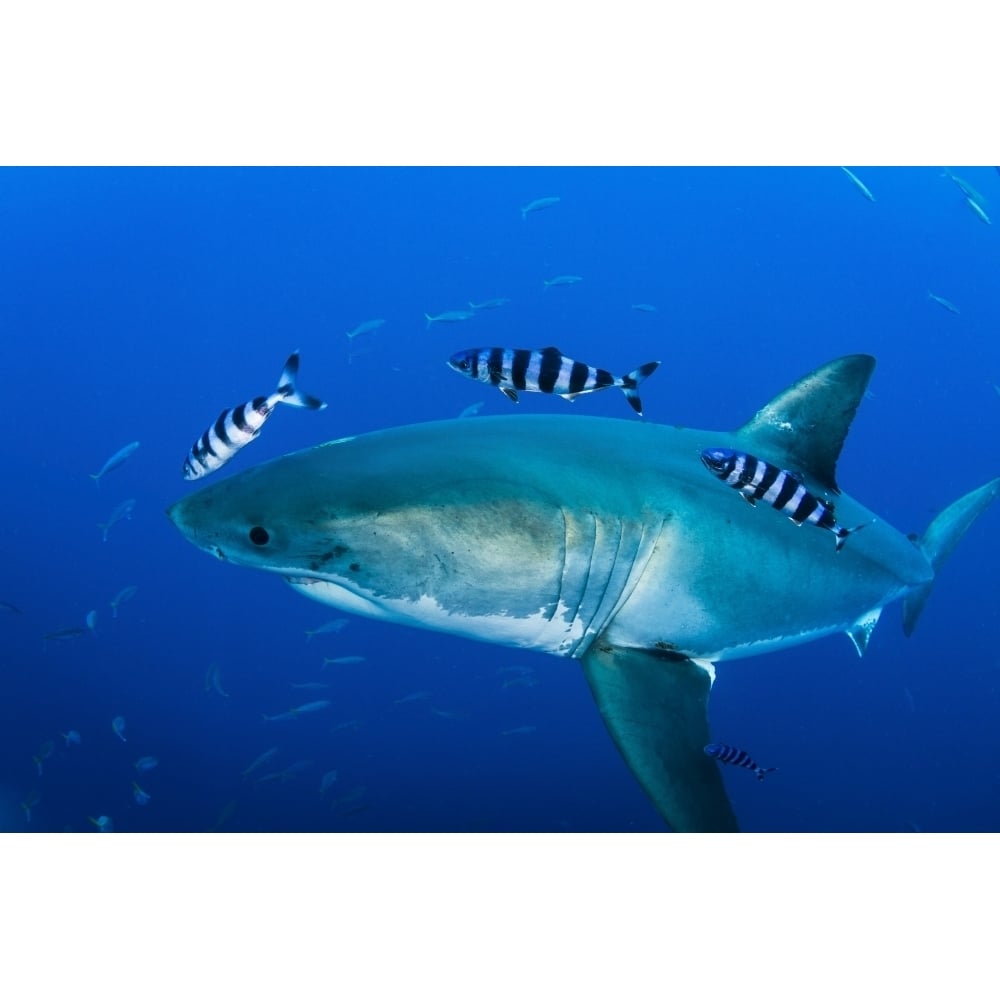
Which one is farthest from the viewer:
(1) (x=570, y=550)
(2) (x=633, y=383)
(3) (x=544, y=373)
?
(2) (x=633, y=383)

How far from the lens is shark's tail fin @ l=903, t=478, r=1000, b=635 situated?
4.64 metres

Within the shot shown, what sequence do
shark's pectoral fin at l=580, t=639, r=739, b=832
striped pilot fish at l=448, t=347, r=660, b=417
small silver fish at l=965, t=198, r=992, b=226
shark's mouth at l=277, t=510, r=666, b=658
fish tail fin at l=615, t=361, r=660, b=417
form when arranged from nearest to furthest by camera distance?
shark's mouth at l=277, t=510, r=666, b=658 < shark's pectoral fin at l=580, t=639, r=739, b=832 < striped pilot fish at l=448, t=347, r=660, b=417 < fish tail fin at l=615, t=361, r=660, b=417 < small silver fish at l=965, t=198, r=992, b=226

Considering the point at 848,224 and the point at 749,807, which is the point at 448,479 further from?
the point at 848,224

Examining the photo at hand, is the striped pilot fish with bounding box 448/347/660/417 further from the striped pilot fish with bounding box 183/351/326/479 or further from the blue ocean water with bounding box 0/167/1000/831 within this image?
the striped pilot fish with bounding box 183/351/326/479

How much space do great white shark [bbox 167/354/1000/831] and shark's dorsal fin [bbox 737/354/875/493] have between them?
365 millimetres

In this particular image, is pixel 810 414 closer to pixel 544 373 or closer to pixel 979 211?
pixel 544 373

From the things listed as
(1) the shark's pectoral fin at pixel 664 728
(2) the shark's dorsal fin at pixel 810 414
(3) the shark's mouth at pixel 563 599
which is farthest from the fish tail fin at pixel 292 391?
(2) the shark's dorsal fin at pixel 810 414

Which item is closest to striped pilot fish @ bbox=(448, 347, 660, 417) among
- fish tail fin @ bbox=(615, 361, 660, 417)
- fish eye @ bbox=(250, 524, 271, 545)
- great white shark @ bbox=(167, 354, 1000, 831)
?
fish tail fin @ bbox=(615, 361, 660, 417)

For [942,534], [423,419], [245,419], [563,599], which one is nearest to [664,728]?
[563,599]

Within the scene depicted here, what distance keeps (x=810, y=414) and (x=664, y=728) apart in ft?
6.18

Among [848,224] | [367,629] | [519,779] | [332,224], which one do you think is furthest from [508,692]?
[848,224]

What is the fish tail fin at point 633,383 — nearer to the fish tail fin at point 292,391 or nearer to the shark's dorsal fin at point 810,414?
the shark's dorsal fin at point 810,414

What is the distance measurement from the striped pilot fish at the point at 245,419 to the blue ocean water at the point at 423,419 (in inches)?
62.0

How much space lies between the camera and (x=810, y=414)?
3.63 meters
